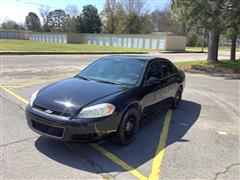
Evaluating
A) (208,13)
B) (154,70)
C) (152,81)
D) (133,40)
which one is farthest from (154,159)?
(133,40)

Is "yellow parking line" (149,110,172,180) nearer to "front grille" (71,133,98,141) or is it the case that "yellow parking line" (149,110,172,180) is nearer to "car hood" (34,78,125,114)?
"front grille" (71,133,98,141)

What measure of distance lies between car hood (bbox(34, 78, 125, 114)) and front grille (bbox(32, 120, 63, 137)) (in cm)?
27

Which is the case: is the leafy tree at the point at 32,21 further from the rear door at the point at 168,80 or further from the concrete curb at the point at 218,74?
the rear door at the point at 168,80

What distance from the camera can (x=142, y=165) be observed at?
14.1 ft

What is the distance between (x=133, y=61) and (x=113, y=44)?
53.8 metres

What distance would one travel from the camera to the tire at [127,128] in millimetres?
4738

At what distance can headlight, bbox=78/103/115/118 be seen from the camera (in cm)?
435

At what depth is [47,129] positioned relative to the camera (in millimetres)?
4434

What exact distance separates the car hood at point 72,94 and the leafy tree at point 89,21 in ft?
272

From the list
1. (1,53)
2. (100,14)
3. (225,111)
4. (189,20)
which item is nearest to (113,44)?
(100,14)

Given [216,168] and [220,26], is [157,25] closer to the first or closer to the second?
[220,26]

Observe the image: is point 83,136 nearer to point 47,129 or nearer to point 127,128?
point 47,129

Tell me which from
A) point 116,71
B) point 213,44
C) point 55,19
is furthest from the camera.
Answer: point 55,19

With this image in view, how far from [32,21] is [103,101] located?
13508 centimetres
